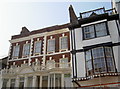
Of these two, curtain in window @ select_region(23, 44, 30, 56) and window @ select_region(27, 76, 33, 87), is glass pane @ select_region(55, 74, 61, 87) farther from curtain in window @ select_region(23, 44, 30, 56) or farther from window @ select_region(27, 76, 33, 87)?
curtain in window @ select_region(23, 44, 30, 56)

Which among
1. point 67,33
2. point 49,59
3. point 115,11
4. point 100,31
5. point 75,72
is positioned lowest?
point 75,72

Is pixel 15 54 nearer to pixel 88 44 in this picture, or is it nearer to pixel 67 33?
pixel 67 33

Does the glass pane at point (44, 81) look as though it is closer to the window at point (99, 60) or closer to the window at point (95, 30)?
the window at point (99, 60)

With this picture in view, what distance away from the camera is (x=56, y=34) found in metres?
21.9

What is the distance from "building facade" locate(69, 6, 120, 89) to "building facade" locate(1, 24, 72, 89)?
1.98 metres

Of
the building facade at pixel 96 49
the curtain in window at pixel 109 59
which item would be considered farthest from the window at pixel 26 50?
the curtain in window at pixel 109 59

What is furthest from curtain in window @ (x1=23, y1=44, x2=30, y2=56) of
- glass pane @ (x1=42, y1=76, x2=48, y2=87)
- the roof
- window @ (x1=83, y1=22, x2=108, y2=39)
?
window @ (x1=83, y1=22, x2=108, y2=39)

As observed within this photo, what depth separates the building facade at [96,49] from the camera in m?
14.4

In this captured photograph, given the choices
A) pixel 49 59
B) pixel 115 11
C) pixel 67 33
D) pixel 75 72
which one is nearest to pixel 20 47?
pixel 49 59

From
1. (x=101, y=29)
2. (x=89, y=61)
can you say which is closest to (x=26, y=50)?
(x=89, y=61)

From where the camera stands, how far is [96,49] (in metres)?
15.6

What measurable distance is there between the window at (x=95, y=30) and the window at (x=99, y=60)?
75.1 inches

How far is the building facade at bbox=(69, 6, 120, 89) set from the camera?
1439 cm

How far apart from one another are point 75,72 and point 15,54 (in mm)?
11671
